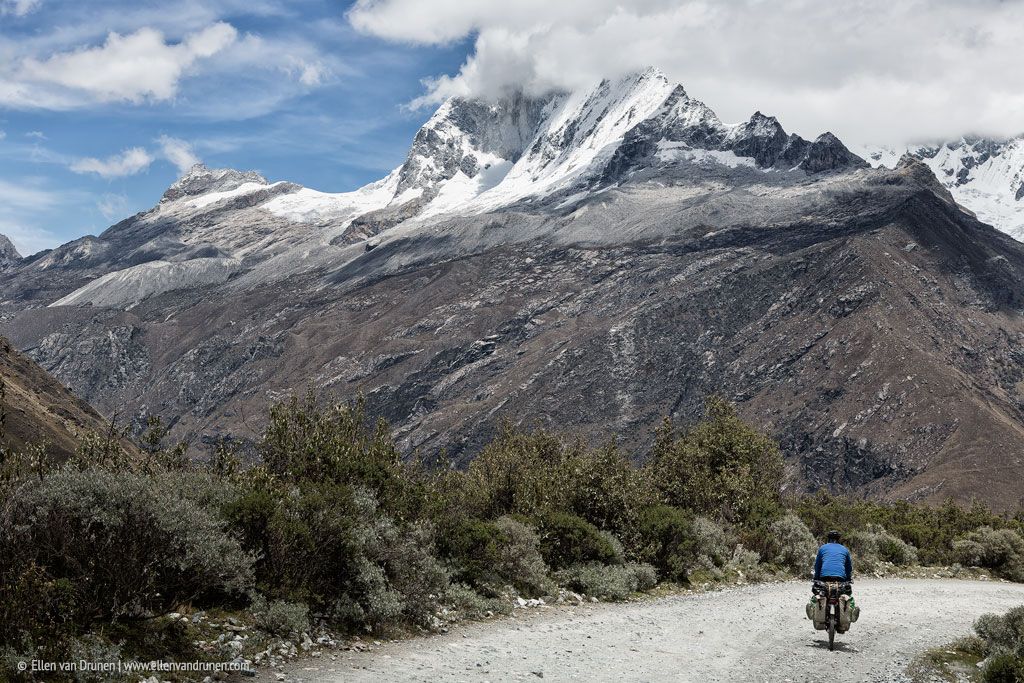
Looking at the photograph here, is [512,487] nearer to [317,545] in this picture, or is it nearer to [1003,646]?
[317,545]

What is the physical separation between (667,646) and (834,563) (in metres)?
4.41

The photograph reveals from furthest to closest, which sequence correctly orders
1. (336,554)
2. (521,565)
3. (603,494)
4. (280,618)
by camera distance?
(603,494)
(521,565)
(336,554)
(280,618)

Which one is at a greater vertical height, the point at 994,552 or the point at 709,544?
the point at 709,544

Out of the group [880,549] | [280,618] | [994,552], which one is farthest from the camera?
[994,552]

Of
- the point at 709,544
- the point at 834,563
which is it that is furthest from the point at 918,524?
the point at 834,563

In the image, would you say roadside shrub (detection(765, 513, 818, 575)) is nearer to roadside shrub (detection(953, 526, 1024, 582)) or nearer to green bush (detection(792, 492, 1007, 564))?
green bush (detection(792, 492, 1007, 564))

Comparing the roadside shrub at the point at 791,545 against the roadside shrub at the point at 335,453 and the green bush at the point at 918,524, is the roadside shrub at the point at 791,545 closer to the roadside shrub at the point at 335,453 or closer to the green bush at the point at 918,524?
the green bush at the point at 918,524

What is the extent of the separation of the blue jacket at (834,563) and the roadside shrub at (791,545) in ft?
49.6

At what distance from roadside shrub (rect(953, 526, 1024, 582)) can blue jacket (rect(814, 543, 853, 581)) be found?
25.9 meters

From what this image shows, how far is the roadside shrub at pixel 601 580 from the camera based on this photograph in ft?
76.5

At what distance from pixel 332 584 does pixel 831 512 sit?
3724 centimetres

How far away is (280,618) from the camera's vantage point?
48.2ft

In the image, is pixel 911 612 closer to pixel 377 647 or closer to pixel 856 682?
pixel 856 682

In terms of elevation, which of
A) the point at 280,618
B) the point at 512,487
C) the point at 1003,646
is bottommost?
the point at 1003,646
